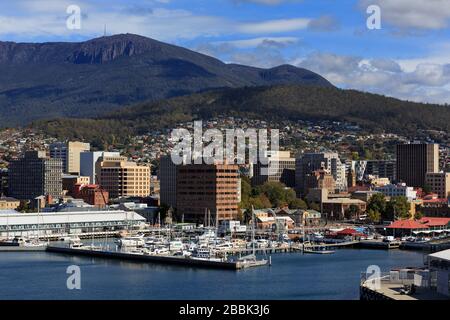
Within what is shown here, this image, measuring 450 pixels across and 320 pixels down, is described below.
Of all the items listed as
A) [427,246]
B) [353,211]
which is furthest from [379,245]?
[353,211]

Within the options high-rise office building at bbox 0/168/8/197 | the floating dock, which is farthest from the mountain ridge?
the floating dock

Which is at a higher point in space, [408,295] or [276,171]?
[276,171]

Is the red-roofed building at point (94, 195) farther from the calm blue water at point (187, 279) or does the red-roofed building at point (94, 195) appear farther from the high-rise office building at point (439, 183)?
the high-rise office building at point (439, 183)

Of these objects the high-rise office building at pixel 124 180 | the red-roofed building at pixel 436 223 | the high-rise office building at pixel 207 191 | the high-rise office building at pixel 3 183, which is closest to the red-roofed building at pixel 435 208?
the red-roofed building at pixel 436 223

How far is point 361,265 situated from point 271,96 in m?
106

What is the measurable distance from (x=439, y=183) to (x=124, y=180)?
25918 millimetres

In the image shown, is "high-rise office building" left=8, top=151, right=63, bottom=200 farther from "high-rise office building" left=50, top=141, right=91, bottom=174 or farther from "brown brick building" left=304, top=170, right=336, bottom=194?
"brown brick building" left=304, top=170, right=336, bottom=194

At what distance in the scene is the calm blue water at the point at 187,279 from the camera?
2764 centimetres

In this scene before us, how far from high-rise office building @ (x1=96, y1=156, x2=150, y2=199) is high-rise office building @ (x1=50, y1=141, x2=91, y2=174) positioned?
1436cm

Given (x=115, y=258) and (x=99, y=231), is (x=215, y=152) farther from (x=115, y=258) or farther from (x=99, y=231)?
(x=115, y=258)

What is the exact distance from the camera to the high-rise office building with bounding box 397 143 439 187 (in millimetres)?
84250

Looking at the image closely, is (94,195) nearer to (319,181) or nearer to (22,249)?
(319,181)

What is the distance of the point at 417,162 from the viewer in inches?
3349
